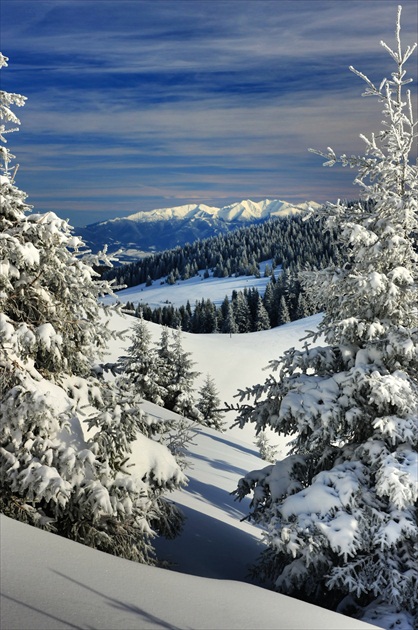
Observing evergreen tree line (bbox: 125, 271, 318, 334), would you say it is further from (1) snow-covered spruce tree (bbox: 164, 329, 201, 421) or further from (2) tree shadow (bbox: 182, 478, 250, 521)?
(2) tree shadow (bbox: 182, 478, 250, 521)

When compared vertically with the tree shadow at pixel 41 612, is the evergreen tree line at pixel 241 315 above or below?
above

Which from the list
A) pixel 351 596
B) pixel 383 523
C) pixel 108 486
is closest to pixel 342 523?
pixel 383 523

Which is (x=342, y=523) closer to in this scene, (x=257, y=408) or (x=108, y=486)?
(x=257, y=408)

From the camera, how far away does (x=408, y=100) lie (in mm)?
9891

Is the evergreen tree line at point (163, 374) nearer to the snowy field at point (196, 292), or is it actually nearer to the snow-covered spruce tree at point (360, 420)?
the snow-covered spruce tree at point (360, 420)

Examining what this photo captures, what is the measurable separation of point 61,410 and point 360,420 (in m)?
5.05

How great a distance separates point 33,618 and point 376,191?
854cm

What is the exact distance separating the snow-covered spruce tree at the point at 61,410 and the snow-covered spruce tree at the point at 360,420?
7.42ft

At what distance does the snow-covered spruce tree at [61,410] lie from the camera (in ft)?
23.6

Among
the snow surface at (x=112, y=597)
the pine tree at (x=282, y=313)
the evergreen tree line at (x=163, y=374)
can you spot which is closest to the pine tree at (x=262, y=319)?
the pine tree at (x=282, y=313)

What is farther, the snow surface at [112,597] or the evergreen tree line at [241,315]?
the evergreen tree line at [241,315]

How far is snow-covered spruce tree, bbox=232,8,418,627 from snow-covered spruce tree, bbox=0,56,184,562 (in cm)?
226

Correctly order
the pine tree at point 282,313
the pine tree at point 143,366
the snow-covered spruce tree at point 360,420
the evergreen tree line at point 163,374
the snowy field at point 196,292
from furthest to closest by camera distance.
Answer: the snowy field at point 196,292, the pine tree at point 282,313, the evergreen tree line at point 163,374, the pine tree at point 143,366, the snow-covered spruce tree at point 360,420

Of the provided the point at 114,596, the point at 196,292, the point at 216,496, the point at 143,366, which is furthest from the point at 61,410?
the point at 196,292
